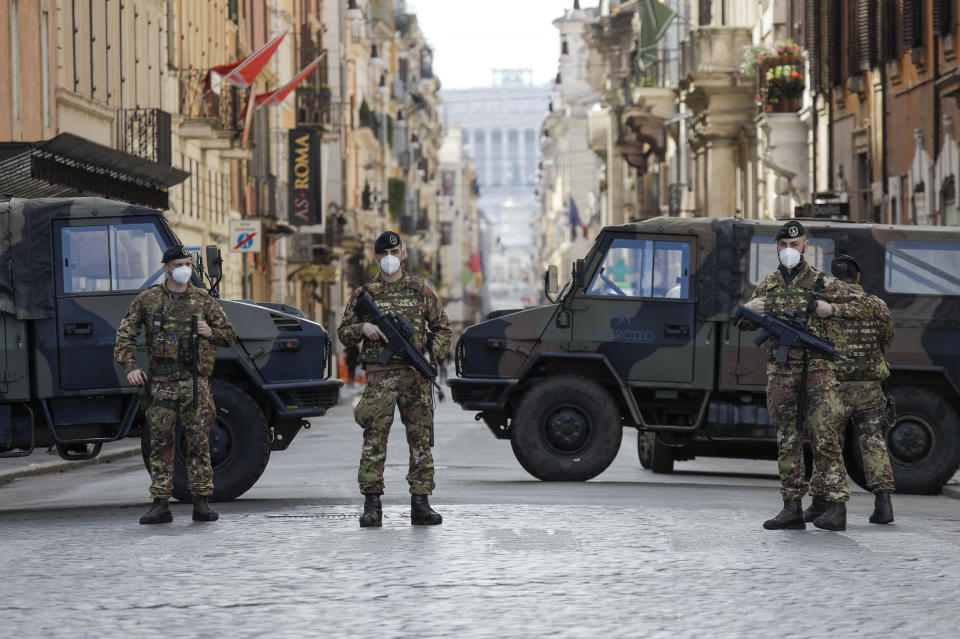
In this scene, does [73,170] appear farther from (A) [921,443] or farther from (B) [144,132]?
(A) [921,443]

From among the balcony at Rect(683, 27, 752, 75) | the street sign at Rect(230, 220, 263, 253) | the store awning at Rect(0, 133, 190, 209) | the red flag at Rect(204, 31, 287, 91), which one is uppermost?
the balcony at Rect(683, 27, 752, 75)

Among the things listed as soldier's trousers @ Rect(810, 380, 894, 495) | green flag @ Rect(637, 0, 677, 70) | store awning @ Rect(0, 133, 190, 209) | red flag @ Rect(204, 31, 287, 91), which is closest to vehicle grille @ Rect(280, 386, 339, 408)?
soldier's trousers @ Rect(810, 380, 894, 495)

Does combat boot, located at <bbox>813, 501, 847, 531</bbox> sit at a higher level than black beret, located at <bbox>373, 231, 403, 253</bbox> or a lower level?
lower

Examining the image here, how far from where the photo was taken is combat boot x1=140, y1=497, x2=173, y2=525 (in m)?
13.1

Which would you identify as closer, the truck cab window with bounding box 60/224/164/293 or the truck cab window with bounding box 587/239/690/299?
the truck cab window with bounding box 60/224/164/293

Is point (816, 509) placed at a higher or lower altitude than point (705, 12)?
lower

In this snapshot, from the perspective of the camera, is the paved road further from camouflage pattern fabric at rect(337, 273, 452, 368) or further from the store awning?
the store awning

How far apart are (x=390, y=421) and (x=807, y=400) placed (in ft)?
8.63

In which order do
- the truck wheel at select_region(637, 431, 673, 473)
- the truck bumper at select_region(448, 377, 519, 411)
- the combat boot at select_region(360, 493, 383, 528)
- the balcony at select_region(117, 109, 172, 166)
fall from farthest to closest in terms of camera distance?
1. the balcony at select_region(117, 109, 172, 166)
2. the truck wheel at select_region(637, 431, 673, 473)
3. the truck bumper at select_region(448, 377, 519, 411)
4. the combat boot at select_region(360, 493, 383, 528)

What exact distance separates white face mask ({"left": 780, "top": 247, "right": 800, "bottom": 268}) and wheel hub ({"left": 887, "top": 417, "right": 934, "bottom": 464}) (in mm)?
5261

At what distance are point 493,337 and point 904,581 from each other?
791 centimetres

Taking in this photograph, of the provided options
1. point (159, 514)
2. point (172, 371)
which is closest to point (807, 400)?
point (172, 371)

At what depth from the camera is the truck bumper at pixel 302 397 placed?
1499 centimetres

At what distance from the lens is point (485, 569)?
10.4 meters
